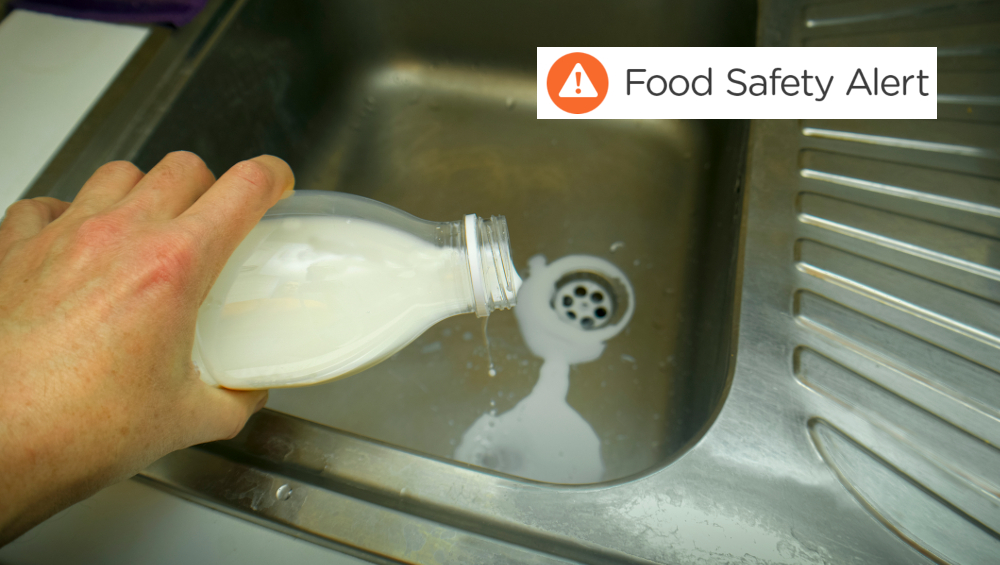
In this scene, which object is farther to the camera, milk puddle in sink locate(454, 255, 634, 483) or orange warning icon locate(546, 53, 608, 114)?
orange warning icon locate(546, 53, 608, 114)

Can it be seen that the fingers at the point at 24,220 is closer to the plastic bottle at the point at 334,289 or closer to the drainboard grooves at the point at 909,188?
the plastic bottle at the point at 334,289

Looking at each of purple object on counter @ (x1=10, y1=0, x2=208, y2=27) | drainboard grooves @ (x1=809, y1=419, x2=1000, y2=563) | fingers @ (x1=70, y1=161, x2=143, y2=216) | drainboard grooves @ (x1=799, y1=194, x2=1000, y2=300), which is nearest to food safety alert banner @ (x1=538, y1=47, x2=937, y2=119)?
drainboard grooves @ (x1=799, y1=194, x2=1000, y2=300)

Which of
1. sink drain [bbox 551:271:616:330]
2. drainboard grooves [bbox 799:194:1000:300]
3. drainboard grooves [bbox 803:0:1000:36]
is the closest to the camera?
drainboard grooves [bbox 799:194:1000:300]

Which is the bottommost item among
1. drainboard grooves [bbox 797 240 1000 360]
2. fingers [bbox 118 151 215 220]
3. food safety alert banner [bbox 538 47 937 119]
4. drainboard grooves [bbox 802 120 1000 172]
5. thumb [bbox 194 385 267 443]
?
thumb [bbox 194 385 267 443]

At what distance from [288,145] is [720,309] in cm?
66

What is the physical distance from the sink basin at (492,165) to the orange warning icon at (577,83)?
0.11ft

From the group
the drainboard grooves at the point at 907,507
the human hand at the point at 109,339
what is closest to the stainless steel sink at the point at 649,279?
the drainboard grooves at the point at 907,507

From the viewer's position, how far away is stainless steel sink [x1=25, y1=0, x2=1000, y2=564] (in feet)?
1.32

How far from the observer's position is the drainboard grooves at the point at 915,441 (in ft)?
1.38

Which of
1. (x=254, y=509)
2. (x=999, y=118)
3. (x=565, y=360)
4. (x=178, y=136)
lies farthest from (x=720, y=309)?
(x=178, y=136)

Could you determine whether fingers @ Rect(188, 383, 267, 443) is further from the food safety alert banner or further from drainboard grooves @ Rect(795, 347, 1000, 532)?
the food safety alert banner

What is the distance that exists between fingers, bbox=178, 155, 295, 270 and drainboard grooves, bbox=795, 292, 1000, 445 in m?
0.47

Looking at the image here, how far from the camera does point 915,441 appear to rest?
44 centimetres

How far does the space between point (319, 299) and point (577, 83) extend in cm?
63
